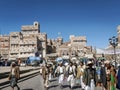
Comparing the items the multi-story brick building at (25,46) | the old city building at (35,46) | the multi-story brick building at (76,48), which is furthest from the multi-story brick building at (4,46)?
the multi-story brick building at (76,48)

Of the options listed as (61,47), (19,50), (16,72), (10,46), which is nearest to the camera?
(16,72)

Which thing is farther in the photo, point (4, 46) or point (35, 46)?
point (4, 46)

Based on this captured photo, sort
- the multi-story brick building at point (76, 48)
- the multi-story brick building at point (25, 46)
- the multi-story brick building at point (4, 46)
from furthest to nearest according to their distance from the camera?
the multi-story brick building at point (76, 48)
the multi-story brick building at point (4, 46)
the multi-story brick building at point (25, 46)

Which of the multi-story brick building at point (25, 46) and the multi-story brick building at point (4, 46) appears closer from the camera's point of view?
the multi-story brick building at point (25, 46)

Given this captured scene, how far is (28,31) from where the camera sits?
185 meters

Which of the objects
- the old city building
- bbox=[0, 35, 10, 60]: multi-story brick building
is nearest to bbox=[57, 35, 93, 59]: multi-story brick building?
the old city building

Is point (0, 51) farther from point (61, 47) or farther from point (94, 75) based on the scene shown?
point (94, 75)

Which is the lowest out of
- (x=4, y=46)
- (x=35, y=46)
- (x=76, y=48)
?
(x=76, y=48)

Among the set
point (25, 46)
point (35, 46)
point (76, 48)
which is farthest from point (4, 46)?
point (76, 48)

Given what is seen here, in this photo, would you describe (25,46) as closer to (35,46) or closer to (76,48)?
(35,46)

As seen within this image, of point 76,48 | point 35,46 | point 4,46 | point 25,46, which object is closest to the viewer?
point 25,46

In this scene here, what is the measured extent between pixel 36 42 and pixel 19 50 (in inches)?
366

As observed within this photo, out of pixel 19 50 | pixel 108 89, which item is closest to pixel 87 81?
pixel 108 89

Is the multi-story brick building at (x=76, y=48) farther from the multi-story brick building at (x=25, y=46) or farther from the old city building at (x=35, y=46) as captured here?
the multi-story brick building at (x=25, y=46)
